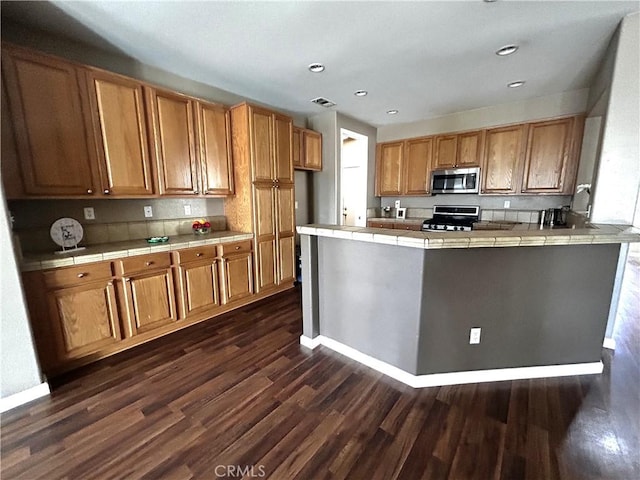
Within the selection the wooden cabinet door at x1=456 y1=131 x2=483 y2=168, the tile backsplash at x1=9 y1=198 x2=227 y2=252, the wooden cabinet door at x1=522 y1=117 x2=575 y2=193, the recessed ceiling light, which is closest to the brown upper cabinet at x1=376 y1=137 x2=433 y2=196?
the wooden cabinet door at x1=456 y1=131 x2=483 y2=168

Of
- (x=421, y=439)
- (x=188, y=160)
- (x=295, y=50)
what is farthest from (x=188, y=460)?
(x=295, y=50)

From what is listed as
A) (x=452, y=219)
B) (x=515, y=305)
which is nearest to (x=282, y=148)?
(x=515, y=305)

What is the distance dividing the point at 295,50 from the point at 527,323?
9.45ft

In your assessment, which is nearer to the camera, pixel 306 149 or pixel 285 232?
pixel 285 232

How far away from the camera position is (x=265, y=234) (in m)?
3.35

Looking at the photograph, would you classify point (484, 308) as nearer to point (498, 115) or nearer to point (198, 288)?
point (198, 288)

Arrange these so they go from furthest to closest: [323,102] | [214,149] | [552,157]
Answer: [323,102], [552,157], [214,149]

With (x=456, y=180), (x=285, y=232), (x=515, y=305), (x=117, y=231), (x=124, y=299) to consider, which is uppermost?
(x=456, y=180)

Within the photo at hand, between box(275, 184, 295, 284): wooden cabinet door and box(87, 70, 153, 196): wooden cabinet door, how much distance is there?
1.49 meters

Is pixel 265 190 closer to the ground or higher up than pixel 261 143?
closer to the ground

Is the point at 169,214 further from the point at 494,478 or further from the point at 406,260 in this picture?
the point at 494,478

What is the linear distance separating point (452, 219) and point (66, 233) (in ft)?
16.0

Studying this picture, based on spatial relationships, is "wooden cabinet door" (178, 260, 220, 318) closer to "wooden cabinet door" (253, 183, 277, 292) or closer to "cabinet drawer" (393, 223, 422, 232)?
"wooden cabinet door" (253, 183, 277, 292)

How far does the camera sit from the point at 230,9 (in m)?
1.84
